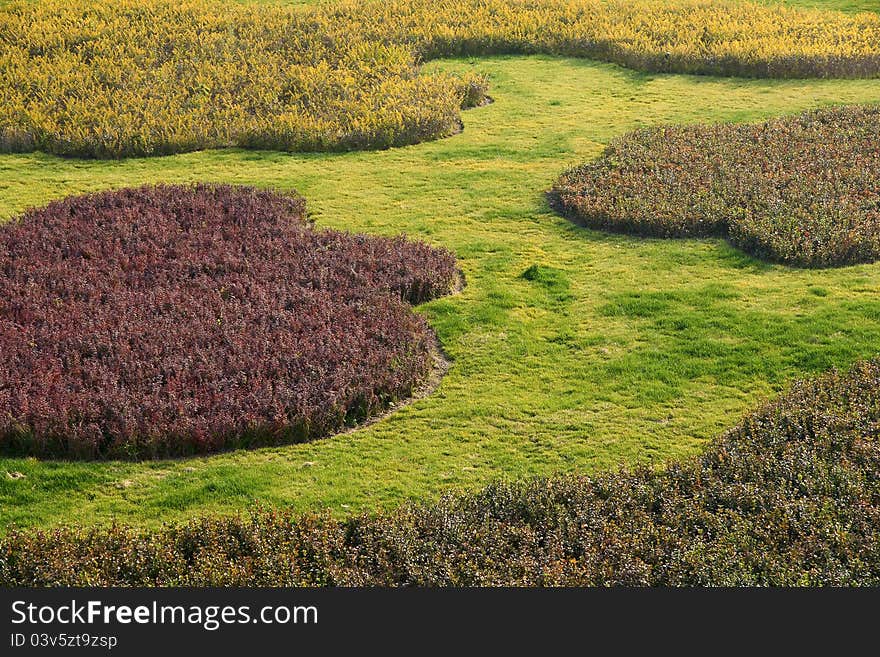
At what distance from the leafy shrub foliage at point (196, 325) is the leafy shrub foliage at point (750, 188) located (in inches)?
142

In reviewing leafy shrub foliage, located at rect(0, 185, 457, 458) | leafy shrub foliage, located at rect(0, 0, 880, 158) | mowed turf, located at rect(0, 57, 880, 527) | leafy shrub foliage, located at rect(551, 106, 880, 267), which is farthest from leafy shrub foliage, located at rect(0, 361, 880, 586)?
leafy shrub foliage, located at rect(0, 0, 880, 158)

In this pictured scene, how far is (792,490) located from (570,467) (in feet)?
6.87

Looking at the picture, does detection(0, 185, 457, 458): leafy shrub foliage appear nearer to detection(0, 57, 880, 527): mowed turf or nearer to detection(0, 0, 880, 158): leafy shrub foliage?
detection(0, 57, 880, 527): mowed turf

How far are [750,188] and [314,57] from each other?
12.2 metres

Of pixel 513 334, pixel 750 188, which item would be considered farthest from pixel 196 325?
pixel 750 188

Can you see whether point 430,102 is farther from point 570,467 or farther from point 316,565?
point 316,565

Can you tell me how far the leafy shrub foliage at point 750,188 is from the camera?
A: 50.9ft

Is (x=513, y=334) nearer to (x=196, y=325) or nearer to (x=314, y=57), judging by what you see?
(x=196, y=325)

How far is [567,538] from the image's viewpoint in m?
8.95

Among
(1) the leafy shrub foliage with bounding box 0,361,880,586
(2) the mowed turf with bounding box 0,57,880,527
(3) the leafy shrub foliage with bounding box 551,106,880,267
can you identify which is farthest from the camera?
(3) the leafy shrub foliage with bounding box 551,106,880,267

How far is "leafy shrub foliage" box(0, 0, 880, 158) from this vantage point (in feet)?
70.0

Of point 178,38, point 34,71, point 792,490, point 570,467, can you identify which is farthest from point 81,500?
point 178,38

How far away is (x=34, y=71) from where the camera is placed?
23.9 metres

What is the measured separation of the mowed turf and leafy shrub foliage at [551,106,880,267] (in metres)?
0.46
